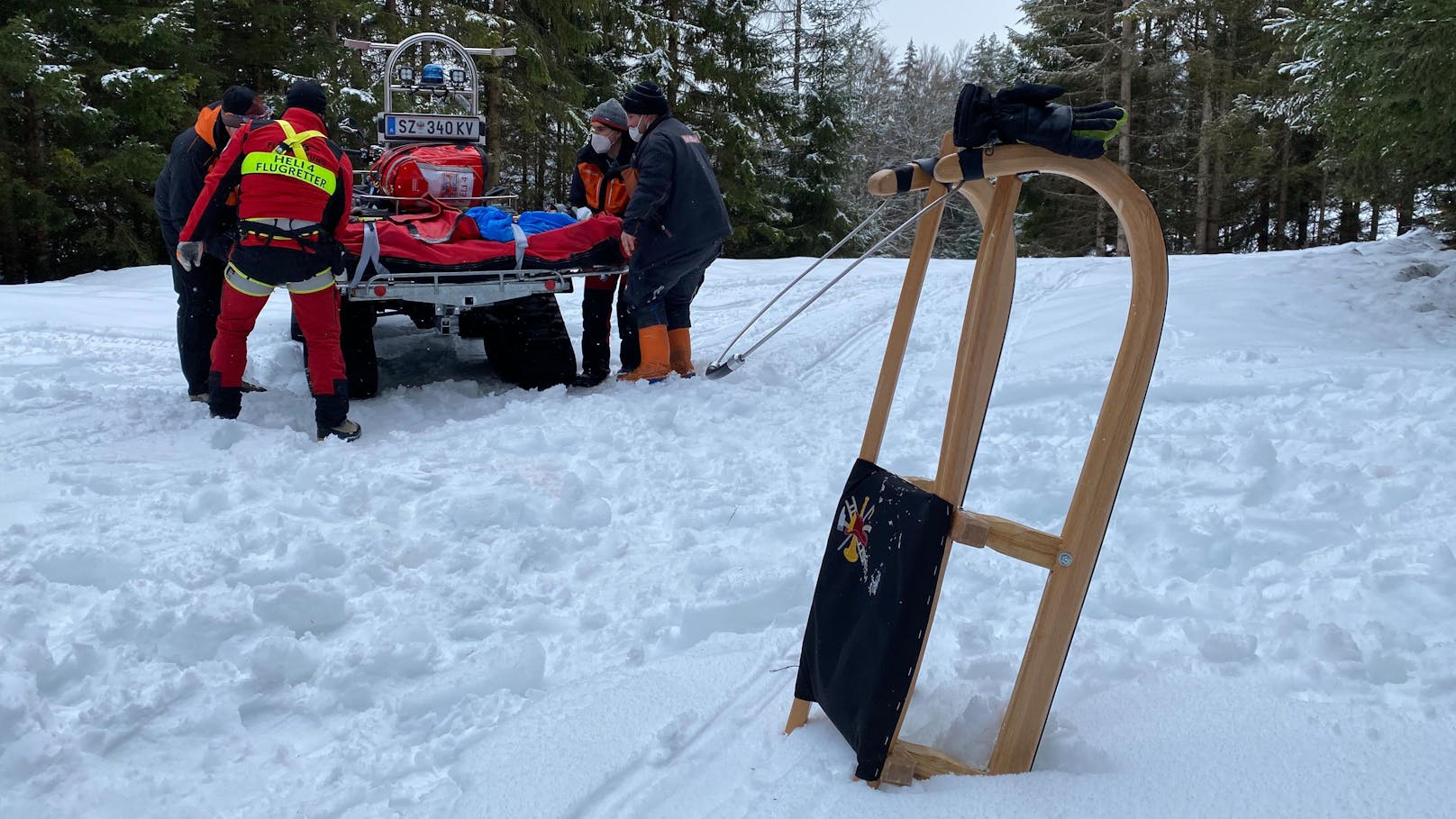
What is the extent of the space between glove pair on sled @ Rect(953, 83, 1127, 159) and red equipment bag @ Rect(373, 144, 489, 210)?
5756mm

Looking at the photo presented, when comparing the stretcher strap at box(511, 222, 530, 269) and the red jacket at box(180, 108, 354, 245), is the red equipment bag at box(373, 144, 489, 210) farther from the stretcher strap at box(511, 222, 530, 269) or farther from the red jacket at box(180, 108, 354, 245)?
the red jacket at box(180, 108, 354, 245)

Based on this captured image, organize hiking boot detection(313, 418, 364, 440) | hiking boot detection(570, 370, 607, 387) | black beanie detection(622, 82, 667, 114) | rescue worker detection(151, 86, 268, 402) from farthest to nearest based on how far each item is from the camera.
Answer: hiking boot detection(570, 370, 607, 387)
black beanie detection(622, 82, 667, 114)
rescue worker detection(151, 86, 268, 402)
hiking boot detection(313, 418, 364, 440)

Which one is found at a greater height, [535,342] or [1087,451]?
[1087,451]

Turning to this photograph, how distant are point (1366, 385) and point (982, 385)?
4.06 m

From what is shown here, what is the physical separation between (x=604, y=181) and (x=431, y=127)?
1755 mm

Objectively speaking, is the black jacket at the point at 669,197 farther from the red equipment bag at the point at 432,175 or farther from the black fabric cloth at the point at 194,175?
the black fabric cloth at the point at 194,175

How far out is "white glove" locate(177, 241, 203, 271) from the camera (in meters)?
5.46

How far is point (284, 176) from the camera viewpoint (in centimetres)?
499

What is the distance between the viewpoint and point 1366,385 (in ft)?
16.5

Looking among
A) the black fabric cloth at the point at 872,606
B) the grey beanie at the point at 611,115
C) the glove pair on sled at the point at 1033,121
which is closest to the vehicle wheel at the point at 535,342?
the grey beanie at the point at 611,115

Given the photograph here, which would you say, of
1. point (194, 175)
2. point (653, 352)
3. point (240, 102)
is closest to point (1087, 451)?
point (653, 352)

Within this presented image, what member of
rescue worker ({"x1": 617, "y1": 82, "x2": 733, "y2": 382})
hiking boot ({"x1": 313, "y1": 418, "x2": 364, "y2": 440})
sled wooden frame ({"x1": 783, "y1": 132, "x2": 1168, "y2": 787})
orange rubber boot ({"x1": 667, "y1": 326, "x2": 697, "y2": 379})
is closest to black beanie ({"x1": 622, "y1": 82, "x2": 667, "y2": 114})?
rescue worker ({"x1": 617, "y1": 82, "x2": 733, "y2": 382})

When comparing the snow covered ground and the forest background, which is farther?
the forest background

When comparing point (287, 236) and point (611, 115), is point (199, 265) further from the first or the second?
point (611, 115)
